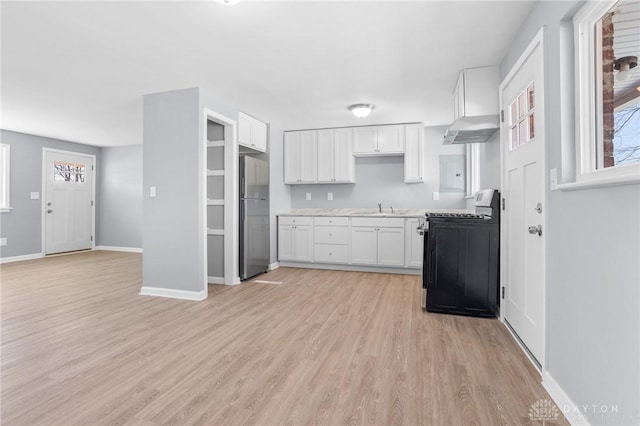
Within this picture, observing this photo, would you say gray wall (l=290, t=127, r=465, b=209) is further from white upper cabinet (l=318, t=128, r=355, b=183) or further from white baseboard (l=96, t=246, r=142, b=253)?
white baseboard (l=96, t=246, r=142, b=253)

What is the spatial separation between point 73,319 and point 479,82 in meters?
4.31

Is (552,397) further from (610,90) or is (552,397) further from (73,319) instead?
(73,319)

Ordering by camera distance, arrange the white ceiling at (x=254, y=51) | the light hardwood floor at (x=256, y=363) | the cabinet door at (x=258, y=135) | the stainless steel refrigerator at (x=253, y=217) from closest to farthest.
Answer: the light hardwood floor at (x=256, y=363)
the white ceiling at (x=254, y=51)
the stainless steel refrigerator at (x=253, y=217)
the cabinet door at (x=258, y=135)

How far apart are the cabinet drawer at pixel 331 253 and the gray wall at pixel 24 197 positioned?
212 inches

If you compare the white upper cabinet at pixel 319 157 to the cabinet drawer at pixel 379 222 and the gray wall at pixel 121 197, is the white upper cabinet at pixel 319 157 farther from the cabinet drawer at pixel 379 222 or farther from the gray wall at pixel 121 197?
the gray wall at pixel 121 197

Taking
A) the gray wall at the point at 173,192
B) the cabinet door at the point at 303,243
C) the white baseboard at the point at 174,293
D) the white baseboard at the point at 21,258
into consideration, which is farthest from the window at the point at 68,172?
the cabinet door at the point at 303,243

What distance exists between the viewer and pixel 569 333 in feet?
5.04

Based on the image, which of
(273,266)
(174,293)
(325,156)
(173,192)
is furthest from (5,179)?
(325,156)

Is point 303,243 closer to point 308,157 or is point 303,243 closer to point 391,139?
point 308,157

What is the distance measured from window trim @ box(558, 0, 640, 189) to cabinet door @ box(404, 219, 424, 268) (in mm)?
3098

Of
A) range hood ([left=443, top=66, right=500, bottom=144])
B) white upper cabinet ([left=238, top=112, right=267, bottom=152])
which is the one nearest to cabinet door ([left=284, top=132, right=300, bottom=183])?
white upper cabinet ([left=238, top=112, right=267, bottom=152])

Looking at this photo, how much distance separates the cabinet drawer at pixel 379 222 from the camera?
4.70 meters

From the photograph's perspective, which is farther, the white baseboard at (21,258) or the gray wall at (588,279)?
the white baseboard at (21,258)

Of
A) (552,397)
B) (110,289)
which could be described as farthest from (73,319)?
(552,397)
